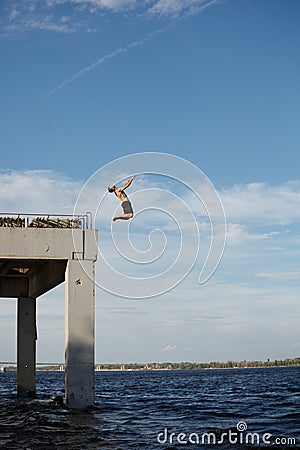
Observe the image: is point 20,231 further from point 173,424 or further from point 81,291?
point 173,424

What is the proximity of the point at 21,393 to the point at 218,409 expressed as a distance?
1417cm

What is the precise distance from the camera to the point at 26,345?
43.8 metres

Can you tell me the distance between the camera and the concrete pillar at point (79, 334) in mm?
29172

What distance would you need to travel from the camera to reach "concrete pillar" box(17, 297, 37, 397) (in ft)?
143

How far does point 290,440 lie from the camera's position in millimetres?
22875

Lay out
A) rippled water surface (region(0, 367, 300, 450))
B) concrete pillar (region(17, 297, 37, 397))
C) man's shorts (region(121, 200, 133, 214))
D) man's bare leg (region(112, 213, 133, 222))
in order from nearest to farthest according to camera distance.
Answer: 1. rippled water surface (region(0, 367, 300, 450))
2. man's bare leg (region(112, 213, 133, 222))
3. man's shorts (region(121, 200, 133, 214))
4. concrete pillar (region(17, 297, 37, 397))

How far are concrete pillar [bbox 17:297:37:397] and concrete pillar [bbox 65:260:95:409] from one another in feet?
47.8

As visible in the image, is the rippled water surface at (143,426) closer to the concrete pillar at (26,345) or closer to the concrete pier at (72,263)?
the concrete pier at (72,263)

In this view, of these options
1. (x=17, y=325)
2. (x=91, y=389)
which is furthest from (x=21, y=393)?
(x=91, y=389)

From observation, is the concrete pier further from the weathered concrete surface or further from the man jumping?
the man jumping

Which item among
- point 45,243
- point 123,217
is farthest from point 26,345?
point 123,217

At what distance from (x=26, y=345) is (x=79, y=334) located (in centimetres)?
1538

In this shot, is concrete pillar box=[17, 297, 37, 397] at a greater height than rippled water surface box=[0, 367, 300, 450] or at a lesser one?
greater

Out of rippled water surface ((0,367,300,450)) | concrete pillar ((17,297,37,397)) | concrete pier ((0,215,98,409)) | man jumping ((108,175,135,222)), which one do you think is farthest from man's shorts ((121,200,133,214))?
concrete pillar ((17,297,37,397))
